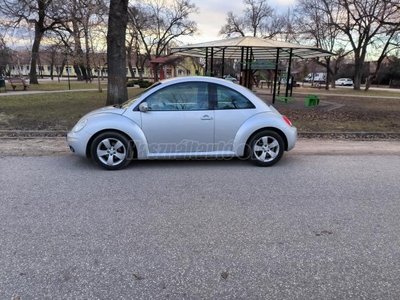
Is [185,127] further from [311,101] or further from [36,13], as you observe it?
[36,13]

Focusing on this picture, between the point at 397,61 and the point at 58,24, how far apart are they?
54716 mm

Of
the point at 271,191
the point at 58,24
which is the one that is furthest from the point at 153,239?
the point at 58,24

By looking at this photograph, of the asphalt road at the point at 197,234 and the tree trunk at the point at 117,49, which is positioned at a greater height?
the tree trunk at the point at 117,49

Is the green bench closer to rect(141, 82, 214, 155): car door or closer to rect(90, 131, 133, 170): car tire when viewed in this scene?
rect(141, 82, 214, 155): car door

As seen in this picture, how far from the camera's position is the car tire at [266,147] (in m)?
5.46

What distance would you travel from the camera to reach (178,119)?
520 cm

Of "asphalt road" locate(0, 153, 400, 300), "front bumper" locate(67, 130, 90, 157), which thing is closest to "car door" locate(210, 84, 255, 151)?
"asphalt road" locate(0, 153, 400, 300)

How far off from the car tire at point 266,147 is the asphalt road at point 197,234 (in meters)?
0.32

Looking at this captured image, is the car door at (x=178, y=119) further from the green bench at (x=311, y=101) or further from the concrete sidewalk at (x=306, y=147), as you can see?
the green bench at (x=311, y=101)

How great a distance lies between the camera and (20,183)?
4.52 metres

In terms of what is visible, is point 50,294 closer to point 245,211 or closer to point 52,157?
point 245,211

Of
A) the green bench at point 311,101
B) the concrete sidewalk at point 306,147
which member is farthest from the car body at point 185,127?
the green bench at point 311,101

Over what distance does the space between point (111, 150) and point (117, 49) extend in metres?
5.81

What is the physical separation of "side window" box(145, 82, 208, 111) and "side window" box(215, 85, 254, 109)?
0.24 meters
